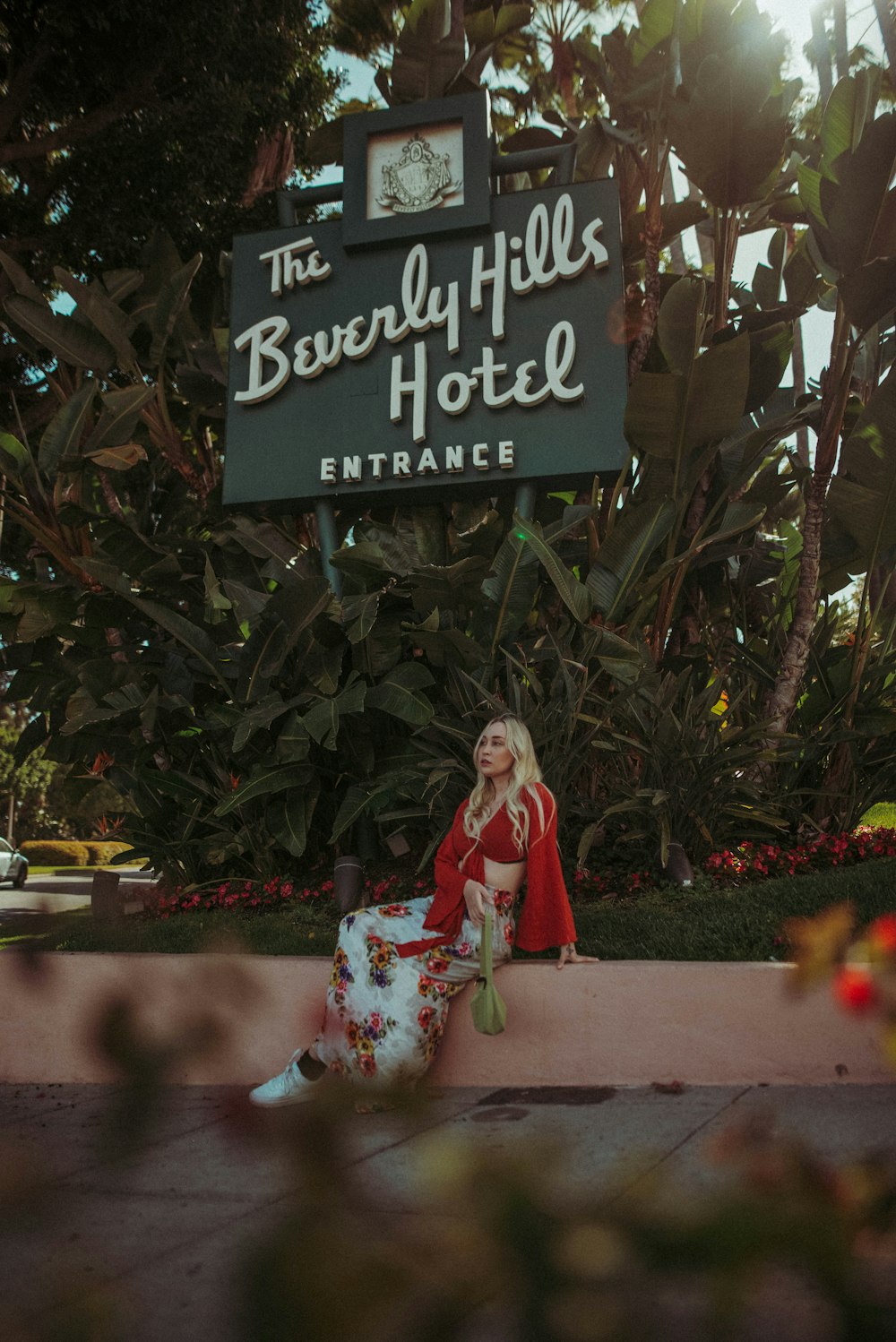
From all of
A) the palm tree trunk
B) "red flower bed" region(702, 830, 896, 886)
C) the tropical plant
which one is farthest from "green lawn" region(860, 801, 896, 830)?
the palm tree trunk

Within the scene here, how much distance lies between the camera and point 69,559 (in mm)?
7672

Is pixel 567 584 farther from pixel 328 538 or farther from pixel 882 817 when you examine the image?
pixel 882 817

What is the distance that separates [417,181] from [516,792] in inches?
191

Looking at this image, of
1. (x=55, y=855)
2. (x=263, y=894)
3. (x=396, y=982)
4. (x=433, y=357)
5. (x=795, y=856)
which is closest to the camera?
(x=396, y=982)

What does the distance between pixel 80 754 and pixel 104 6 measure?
734 centimetres

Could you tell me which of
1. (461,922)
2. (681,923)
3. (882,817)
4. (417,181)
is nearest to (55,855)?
(882,817)

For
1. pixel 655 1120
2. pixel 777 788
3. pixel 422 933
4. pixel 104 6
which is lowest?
pixel 655 1120

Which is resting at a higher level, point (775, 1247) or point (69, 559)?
point (69, 559)

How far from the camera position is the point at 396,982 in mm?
4262

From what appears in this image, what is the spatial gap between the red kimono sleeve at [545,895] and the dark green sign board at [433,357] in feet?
9.53

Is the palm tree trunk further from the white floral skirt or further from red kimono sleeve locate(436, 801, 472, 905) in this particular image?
the white floral skirt

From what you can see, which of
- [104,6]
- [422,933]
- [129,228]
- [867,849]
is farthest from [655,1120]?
[104,6]

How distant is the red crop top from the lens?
4.39 m

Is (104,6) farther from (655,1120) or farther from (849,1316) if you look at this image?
(849,1316)
